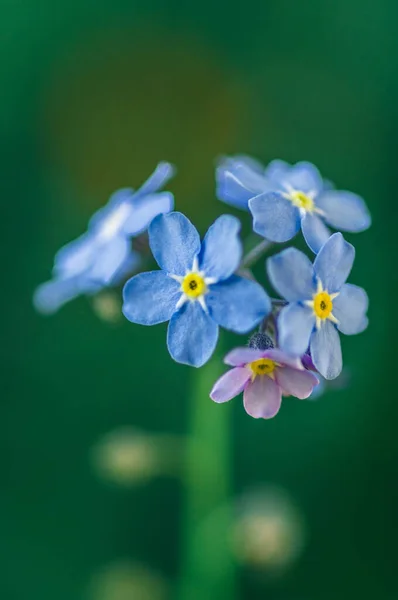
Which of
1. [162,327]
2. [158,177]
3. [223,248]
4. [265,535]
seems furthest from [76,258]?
[162,327]

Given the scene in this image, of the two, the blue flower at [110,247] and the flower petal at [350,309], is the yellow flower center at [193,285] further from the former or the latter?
the flower petal at [350,309]

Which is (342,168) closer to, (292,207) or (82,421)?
(82,421)

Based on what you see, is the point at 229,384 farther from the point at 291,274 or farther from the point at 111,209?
the point at 111,209

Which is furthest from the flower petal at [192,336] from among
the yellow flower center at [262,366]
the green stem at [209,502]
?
the green stem at [209,502]

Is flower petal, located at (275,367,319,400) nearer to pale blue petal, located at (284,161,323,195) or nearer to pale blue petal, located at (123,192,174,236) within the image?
pale blue petal, located at (123,192,174,236)

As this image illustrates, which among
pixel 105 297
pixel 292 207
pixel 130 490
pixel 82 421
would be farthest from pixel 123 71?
pixel 292 207

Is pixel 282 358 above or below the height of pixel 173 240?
below
